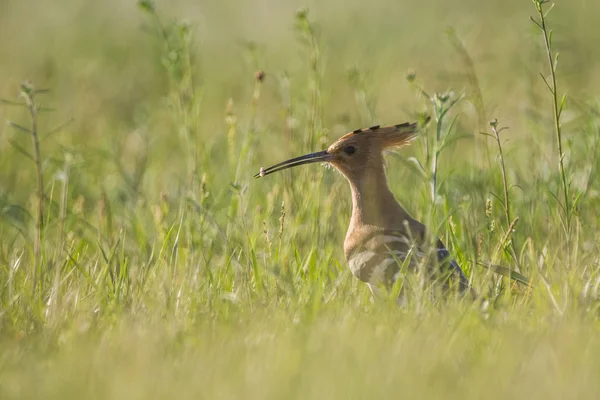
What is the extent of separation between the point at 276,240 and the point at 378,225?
51 centimetres

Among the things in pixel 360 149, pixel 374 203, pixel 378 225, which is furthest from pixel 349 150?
pixel 378 225

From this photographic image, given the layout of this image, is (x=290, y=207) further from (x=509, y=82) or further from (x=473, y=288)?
Answer: (x=509, y=82)

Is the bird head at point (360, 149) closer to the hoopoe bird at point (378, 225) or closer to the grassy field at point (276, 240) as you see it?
the hoopoe bird at point (378, 225)

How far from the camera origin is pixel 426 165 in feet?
12.6

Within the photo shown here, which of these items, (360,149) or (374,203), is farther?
(360,149)

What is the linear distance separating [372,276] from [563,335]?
90cm

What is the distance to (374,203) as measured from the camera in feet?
13.3

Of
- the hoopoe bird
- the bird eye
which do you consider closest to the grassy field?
the hoopoe bird

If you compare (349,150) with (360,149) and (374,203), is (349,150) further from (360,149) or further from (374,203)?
(374,203)

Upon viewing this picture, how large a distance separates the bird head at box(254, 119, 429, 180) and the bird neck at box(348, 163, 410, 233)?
38 millimetres

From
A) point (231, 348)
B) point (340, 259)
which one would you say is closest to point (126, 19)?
point (340, 259)

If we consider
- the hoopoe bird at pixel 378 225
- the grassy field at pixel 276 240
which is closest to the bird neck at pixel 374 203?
the hoopoe bird at pixel 378 225

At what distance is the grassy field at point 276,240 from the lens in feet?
8.91

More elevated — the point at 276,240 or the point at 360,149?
the point at 360,149
